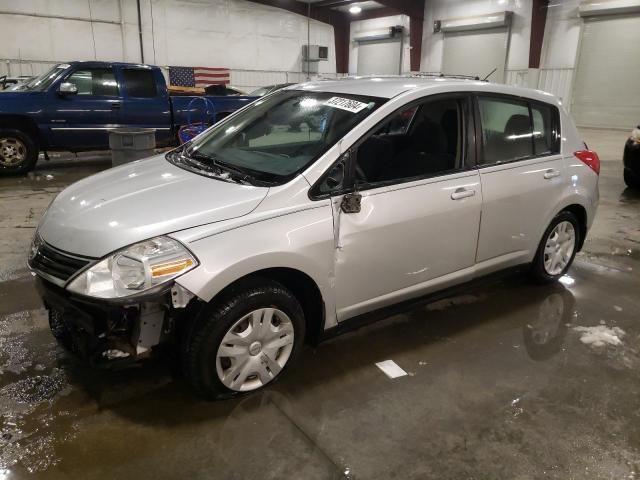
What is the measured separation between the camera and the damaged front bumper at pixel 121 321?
6.91ft

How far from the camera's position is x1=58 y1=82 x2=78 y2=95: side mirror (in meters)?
7.77

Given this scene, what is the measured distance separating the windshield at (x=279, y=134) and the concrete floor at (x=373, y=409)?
45.9 inches

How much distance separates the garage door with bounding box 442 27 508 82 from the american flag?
→ 859 cm

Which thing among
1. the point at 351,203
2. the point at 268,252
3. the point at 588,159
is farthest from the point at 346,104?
the point at 588,159

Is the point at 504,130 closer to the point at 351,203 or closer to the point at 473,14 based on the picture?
the point at 351,203

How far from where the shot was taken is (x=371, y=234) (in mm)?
2641

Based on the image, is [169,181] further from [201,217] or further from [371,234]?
[371,234]

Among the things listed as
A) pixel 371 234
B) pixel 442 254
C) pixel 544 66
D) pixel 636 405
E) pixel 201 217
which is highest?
pixel 544 66

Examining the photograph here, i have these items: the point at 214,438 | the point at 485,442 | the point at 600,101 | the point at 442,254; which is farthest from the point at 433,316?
the point at 600,101

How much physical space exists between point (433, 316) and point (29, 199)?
220 inches

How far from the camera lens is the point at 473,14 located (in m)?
18.5

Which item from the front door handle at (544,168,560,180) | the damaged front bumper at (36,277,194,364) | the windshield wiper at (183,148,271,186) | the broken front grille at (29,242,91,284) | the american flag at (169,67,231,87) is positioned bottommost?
the damaged front bumper at (36,277,194,364)

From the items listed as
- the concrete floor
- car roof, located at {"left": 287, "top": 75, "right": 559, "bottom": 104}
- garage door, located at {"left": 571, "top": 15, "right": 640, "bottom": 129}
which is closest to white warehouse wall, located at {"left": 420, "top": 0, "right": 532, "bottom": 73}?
garage door, located at {"left": 571, "top": 15, "right": 640, "bottom": 129}

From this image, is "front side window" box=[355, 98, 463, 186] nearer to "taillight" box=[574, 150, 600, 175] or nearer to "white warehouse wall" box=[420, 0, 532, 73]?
"taillight" box=[574, 150, 600, 175]
